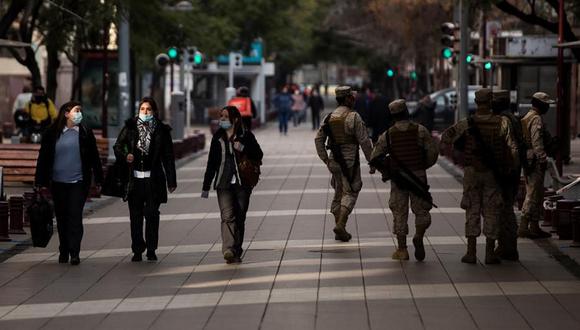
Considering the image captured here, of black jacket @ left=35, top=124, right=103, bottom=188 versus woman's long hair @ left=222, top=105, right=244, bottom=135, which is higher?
woman's long hair @ left=222, top=105, right=244, bottom=135

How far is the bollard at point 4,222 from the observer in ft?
53.6

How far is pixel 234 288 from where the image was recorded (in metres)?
12.4

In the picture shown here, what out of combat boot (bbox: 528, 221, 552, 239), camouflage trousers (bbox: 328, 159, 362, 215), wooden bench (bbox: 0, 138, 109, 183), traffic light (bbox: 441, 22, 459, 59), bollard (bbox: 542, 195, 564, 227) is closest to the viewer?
camouflage trousers (bbox: 328, 159, 362, 215)

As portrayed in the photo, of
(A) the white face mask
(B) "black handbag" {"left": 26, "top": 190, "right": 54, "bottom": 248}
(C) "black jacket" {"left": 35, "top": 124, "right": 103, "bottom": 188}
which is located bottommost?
Answer: (B) "black handbag" {"left": 26, "top": 190, "right": 54, "bottom": 248}

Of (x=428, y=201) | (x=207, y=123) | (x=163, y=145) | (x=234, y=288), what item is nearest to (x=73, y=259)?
(x=163, y=145)

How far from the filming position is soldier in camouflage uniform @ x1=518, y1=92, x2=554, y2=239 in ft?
52.5

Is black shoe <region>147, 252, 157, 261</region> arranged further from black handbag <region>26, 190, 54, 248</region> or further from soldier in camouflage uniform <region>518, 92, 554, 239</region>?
soldier in camouflage uniform <region>518, 92, 554, 239</region>

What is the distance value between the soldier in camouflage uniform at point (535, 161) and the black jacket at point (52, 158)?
447 cm

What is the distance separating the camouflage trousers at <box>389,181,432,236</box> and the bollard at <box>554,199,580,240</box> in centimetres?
268

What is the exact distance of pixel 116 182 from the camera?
47.8 ft

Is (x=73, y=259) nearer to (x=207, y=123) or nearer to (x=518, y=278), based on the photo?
(x=518, y=278)

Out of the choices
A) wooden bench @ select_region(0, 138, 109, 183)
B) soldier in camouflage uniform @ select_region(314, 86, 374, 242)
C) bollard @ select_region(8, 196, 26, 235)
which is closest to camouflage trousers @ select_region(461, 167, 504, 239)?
soldier in camouflage uniform @ select_region(314, 86, 374, 242)

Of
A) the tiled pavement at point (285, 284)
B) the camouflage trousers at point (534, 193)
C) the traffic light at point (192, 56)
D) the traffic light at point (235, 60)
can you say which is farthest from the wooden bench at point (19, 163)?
the traffic light at point (235, 60)

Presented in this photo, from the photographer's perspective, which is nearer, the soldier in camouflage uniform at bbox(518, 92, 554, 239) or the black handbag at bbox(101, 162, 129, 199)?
the black handbag at bbox(101, 162, 129, 199)
